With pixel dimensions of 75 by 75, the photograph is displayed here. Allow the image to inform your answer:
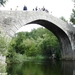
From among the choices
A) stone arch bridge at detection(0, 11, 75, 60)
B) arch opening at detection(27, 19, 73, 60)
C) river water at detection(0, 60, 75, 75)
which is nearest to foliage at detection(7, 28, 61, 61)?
arch opening at detection(27, 19, 73, 60)

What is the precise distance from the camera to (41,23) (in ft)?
76.7

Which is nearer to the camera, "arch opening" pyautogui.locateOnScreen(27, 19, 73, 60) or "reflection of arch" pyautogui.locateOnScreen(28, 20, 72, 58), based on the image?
"reflection of arch" pyautogui.locateOnScreen(28, 20, 72, 58)

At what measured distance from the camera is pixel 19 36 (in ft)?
168

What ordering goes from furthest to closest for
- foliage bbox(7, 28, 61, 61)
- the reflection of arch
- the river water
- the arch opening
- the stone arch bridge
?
1. foliage bbox(7, 28, 61, 61)
2. the arch opening
3. the reflection of arch
4. the stone arch bridge
5. the river water

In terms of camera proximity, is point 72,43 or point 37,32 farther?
point 37,32

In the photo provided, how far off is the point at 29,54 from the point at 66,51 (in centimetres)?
1823

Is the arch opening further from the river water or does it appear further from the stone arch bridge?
the river water

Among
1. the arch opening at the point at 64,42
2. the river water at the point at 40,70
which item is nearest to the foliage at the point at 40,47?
the arch opening at the point at 64,42

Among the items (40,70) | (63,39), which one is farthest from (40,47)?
(40,70)

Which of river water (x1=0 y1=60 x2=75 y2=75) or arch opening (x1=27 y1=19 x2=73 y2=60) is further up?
arch opening (x1=27 y1=19 x2=73 y2=60)

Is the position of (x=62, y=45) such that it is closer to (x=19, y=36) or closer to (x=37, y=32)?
(x=19, y=36)

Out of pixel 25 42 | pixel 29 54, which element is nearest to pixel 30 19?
pixel 29 54

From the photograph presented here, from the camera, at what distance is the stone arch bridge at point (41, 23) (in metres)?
15.9

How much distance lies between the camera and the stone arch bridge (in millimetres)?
15890
